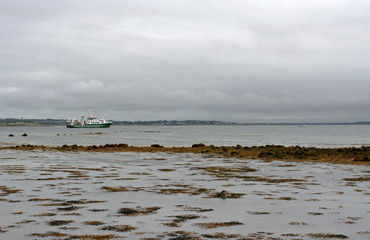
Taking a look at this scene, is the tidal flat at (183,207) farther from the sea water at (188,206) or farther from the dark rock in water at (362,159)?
the dark rock in water at (362,159)

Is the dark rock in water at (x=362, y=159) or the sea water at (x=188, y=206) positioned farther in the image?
the dark rock in water at (x=362, y=159)

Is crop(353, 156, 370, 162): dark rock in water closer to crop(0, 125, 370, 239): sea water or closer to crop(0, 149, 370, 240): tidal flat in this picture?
crop(0, 125, 370, 239): sea water

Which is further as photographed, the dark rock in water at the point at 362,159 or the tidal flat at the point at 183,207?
the dark rock in water at the point at 362,159

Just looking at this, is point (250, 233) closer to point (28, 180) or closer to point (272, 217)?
point (272, 217)

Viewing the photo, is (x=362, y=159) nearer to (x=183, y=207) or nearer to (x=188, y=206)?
(x=188, y=206)

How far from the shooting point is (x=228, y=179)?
18.0 metres

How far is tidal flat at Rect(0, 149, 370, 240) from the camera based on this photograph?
334 inches

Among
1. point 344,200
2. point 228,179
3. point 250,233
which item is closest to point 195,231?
point 250,233

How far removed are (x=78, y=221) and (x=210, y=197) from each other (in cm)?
485

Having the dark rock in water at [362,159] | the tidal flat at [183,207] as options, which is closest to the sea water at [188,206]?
the tidal flat at [183,207]

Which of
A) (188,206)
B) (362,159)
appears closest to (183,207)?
(188,206)

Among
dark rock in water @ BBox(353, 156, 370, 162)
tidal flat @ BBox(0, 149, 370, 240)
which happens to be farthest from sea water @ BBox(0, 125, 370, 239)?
dark rock in water @ BBox(353, 156, 370, 162)

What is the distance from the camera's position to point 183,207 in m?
→ 11.2

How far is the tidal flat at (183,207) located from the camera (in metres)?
8.48
